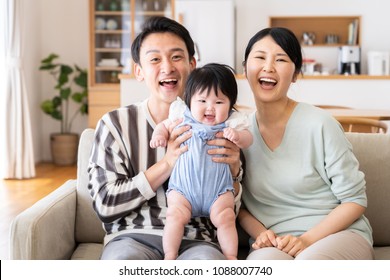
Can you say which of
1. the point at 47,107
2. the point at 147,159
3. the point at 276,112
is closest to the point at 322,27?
the point at 47,107

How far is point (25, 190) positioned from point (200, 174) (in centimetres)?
393

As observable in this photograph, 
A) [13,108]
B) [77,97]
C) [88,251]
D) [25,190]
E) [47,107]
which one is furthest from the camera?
[77,97]

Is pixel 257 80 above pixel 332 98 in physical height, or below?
above

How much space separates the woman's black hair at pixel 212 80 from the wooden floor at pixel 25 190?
6.60 feet

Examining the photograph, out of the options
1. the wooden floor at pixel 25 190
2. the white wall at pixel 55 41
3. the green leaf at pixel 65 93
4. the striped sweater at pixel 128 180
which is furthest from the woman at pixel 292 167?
the white wall at pixel 55 41

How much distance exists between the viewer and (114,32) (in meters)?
7.34

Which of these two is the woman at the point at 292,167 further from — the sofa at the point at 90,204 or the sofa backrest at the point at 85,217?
the sofa backrest at the point at 85,217

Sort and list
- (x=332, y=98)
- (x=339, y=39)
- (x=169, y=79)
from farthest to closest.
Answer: (x=339, y=39) < (x=332, y=98) < (x=169, y=79)

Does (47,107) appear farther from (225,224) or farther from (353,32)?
(225,224)

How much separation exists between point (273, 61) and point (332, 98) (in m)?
4.19

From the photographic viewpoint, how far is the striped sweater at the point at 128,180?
170 cm

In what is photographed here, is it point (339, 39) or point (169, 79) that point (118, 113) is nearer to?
point (169, 79)
